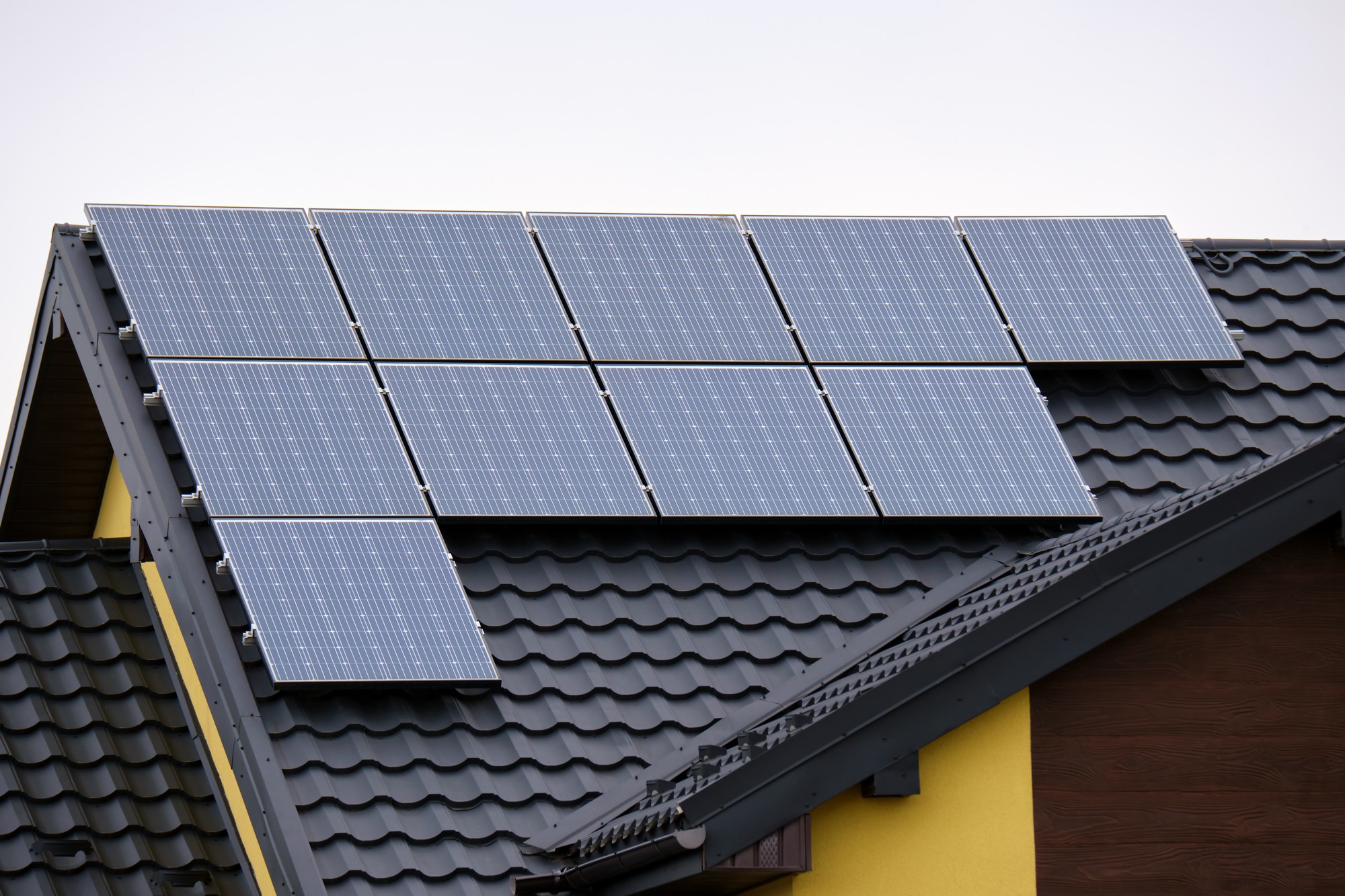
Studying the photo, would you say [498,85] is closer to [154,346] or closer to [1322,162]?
[1322,162]

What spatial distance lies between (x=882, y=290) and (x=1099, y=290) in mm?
1605

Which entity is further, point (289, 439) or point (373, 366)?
point (373, 366)

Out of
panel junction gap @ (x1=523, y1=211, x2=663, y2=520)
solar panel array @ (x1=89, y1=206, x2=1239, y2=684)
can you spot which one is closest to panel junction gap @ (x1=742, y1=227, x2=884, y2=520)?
solar panel array @ (x1=89, y1=206, x2=1239, y2=684)

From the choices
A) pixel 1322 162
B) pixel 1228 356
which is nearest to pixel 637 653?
pixel 1228 356

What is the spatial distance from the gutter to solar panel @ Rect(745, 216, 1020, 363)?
441cm

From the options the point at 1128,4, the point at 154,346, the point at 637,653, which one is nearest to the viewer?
the point at 637,653

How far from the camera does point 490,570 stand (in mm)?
10570

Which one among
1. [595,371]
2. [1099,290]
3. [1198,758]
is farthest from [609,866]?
[1099,290]

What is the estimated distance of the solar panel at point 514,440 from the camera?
1067 centimetres

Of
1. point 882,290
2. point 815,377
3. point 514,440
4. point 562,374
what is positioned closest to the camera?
point 514,440

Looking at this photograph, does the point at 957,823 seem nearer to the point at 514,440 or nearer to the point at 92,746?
the point at 514,440

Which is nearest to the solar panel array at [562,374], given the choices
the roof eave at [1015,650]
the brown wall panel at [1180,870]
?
the roof eave at [1015,650]

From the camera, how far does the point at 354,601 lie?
985 centimetres

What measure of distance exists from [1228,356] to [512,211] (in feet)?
16.3
